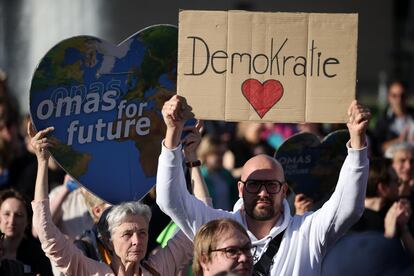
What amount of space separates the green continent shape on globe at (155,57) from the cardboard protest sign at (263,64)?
748mm

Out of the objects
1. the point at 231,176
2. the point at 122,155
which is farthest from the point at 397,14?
the point at 122,155

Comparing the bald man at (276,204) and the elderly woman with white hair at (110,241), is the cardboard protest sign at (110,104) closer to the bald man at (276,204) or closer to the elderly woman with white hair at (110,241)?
the elderly woman with white hair at (110,241)

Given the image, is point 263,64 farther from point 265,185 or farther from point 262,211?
point 262,211

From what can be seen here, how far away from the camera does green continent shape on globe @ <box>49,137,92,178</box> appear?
23.9 feet

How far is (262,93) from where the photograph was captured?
6.79 m

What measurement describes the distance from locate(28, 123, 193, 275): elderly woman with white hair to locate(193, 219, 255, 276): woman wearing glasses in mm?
857

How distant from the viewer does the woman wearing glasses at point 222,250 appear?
591 centimetres

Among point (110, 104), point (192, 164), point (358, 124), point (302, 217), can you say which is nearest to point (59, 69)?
point (110, 104)

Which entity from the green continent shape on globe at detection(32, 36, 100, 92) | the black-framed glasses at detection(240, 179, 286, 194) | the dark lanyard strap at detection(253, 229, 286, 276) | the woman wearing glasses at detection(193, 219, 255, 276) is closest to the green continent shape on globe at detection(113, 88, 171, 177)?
the green continent shape on globe at detection(32, 36, 100, 92)

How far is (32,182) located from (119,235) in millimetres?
3349

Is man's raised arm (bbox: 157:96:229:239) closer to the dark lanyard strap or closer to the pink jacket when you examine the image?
the dark lanyard strap

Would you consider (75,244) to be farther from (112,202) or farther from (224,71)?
(224,71)

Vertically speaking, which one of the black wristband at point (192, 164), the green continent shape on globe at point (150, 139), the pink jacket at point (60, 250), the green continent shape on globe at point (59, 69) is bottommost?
the pink jacket at point (60, 250)

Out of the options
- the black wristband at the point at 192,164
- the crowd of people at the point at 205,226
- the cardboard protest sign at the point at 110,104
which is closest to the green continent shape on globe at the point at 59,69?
the cardboard protest sign at the point at 110,104
